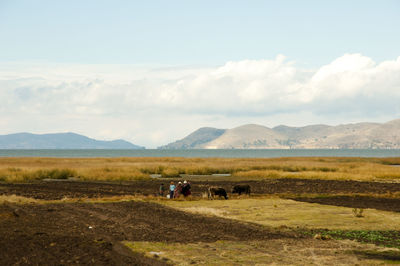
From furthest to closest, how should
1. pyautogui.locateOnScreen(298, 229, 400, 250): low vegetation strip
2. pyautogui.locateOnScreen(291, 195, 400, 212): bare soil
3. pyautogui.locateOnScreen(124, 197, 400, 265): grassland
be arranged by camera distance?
pyautogui.locateOnScreen(291, 195, 400, 212): bare soil → pyautogui.locateOnScreen(298, 229, 400, 250): low vegetation strip → pyautogui.locateOnScreen(124, 197, 400, 265): grassland

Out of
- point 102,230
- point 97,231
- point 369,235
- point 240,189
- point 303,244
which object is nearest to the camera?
point 303,244

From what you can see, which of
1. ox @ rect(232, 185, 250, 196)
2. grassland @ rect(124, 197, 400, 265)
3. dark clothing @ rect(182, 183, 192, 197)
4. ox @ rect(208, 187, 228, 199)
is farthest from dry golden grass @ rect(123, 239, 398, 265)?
ox @ rect(232, 185, 250, 196)

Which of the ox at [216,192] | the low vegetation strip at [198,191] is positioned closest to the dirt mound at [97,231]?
the ox at [216,192]

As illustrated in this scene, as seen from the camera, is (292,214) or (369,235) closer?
(369,235)

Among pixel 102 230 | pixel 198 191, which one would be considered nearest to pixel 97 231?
pixel 102 230

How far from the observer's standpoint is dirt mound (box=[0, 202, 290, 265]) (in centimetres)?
1750

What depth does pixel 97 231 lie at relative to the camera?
23484 mm

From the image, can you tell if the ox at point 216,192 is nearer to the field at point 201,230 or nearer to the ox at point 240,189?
the field at point 201,230

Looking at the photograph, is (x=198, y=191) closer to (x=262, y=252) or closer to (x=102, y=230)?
(x=102, y=230)

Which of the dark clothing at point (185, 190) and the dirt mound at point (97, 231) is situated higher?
the dark clothing at point (185, 190)

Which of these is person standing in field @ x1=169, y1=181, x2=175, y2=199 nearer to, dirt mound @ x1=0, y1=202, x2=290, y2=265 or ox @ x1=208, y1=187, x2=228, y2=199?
ox @ x1=208, y1=187, x2=228, y2=199

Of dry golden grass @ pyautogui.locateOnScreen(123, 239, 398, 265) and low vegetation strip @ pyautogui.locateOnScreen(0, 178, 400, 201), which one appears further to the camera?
low vegetation strip @ pyautogui.locateOnScreen(0, 178, 400, 201)

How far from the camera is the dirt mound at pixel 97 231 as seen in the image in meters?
17.5

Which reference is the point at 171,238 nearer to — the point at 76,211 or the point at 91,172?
the point at 76,211
